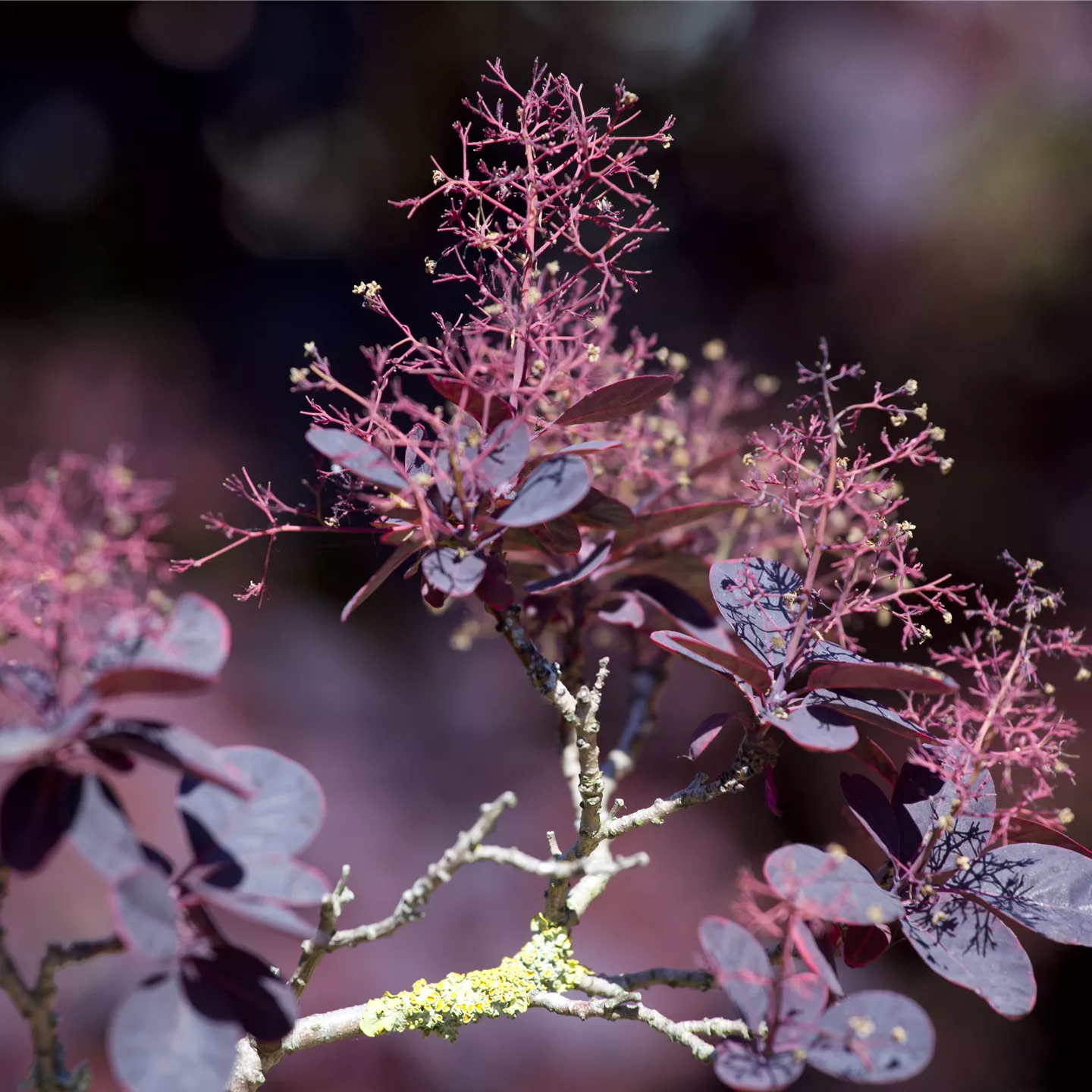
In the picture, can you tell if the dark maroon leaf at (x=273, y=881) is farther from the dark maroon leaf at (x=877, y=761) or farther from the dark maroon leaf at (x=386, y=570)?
the dark maroon leaf at (x=877, y=761)

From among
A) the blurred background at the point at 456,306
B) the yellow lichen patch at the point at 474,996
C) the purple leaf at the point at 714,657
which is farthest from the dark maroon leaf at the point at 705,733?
the blurred background at the point at 456,306

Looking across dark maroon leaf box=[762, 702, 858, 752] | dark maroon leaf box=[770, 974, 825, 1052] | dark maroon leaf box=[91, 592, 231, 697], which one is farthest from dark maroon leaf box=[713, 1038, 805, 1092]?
dark maroon leaf box=[91, 592, 231, 697]

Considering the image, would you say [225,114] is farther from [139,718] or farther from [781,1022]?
[781,1022]

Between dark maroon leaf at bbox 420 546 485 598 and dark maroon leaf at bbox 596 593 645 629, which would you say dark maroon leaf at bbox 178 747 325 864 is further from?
dark maroon leaf at bbox 596 593 645 629

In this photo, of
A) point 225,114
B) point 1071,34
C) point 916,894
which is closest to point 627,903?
point 916,894

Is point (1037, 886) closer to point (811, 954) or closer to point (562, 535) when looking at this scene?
point (811, 954)

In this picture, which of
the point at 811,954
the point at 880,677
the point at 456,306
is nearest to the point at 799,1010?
the point at 811,954
